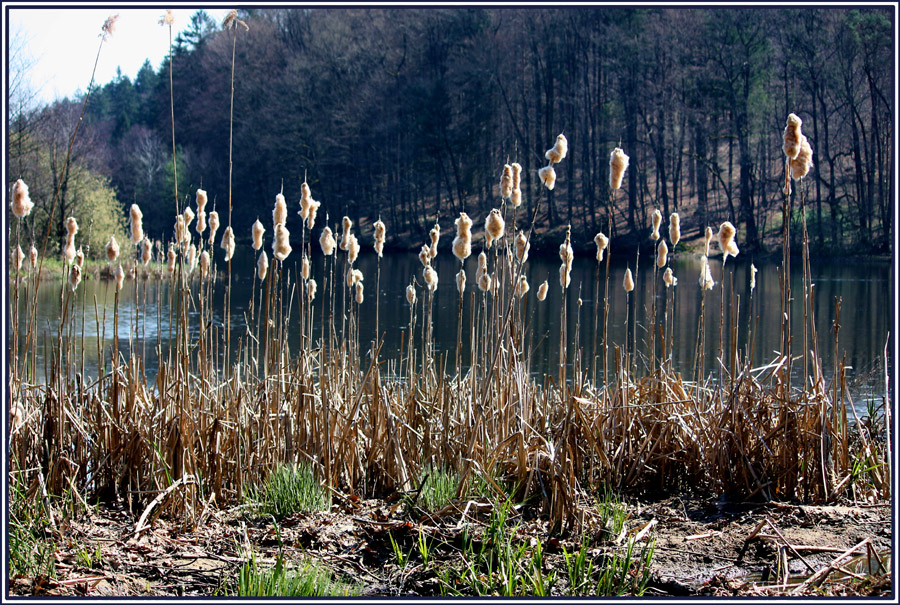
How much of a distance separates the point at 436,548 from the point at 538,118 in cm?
3226

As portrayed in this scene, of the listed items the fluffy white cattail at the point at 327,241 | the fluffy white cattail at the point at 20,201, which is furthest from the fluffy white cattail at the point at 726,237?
the fluffy white cattail at the point at 20,201

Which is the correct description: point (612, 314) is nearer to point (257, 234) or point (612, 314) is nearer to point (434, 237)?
point (434, 237)

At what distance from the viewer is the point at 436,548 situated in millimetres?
2645

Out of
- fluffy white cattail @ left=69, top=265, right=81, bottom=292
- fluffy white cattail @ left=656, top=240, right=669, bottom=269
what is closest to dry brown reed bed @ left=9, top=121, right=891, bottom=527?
fluffy white cattail @ left=69, top=265, right=81, bottom=292

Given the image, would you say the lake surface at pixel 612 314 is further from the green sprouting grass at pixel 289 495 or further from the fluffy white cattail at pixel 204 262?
the green sprouting grass at pixel 289 495

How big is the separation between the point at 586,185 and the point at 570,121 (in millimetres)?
3061

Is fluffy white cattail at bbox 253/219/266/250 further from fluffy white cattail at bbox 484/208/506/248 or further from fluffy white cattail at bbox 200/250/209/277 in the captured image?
fluffy white cattail at bbox 484/208/506/248

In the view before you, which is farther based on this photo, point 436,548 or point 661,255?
point 661,255

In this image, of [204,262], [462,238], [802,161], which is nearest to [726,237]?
[802,161]

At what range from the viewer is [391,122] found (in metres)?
35.2

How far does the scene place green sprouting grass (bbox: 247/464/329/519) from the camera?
3.12 metres

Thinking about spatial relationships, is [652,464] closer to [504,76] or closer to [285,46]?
[504,76]

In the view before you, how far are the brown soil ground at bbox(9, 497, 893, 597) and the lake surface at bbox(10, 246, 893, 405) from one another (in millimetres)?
1901

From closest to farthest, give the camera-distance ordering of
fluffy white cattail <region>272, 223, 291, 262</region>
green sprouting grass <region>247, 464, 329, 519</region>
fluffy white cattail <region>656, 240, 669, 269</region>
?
green sprouting grass <region>247, 464, 329, 519</region>
fluffy white cattail <region>272, 223, 291, 262</region>
fluffy white cattail <region>656, 240, 669, 269</region>
